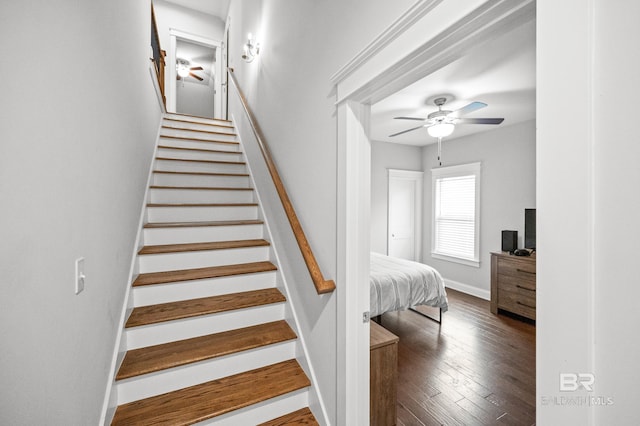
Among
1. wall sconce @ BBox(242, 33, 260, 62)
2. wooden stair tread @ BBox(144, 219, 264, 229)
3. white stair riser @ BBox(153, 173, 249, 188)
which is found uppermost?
wall sconce @ BBox(242, 33, 260, 62)

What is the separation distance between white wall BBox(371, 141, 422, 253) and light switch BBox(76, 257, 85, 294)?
177 inches

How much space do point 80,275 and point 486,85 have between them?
3473 millimetres

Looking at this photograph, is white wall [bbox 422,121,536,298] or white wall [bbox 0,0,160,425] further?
white wall [bbox 422,121,536,298]

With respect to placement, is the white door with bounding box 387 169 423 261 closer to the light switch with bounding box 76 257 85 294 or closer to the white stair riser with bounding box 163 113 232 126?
the white stair riser with bounding box 163 113 232 126

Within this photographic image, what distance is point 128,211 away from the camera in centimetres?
182

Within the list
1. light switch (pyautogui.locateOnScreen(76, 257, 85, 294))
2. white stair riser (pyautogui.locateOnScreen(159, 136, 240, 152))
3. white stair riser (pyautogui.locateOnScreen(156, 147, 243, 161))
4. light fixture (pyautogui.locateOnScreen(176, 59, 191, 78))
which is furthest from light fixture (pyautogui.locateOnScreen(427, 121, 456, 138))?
light fixture (pyautogui.locateOnScreen(176, 59, 191, 78))

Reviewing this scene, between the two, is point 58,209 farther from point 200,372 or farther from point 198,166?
point 198,166

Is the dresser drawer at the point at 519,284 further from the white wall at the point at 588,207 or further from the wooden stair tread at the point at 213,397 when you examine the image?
the white wall at the point at 588,207

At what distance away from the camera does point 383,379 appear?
1.65 meters

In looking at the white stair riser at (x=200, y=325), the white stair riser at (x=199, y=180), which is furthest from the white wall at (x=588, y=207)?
the white stair riser at (x=199, y=180)

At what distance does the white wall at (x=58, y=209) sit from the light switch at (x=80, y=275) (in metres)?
0.03

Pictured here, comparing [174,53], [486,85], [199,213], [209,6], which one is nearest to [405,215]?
[486,85]

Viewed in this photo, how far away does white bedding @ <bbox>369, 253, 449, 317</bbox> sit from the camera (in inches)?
112

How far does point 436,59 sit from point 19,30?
116cm
